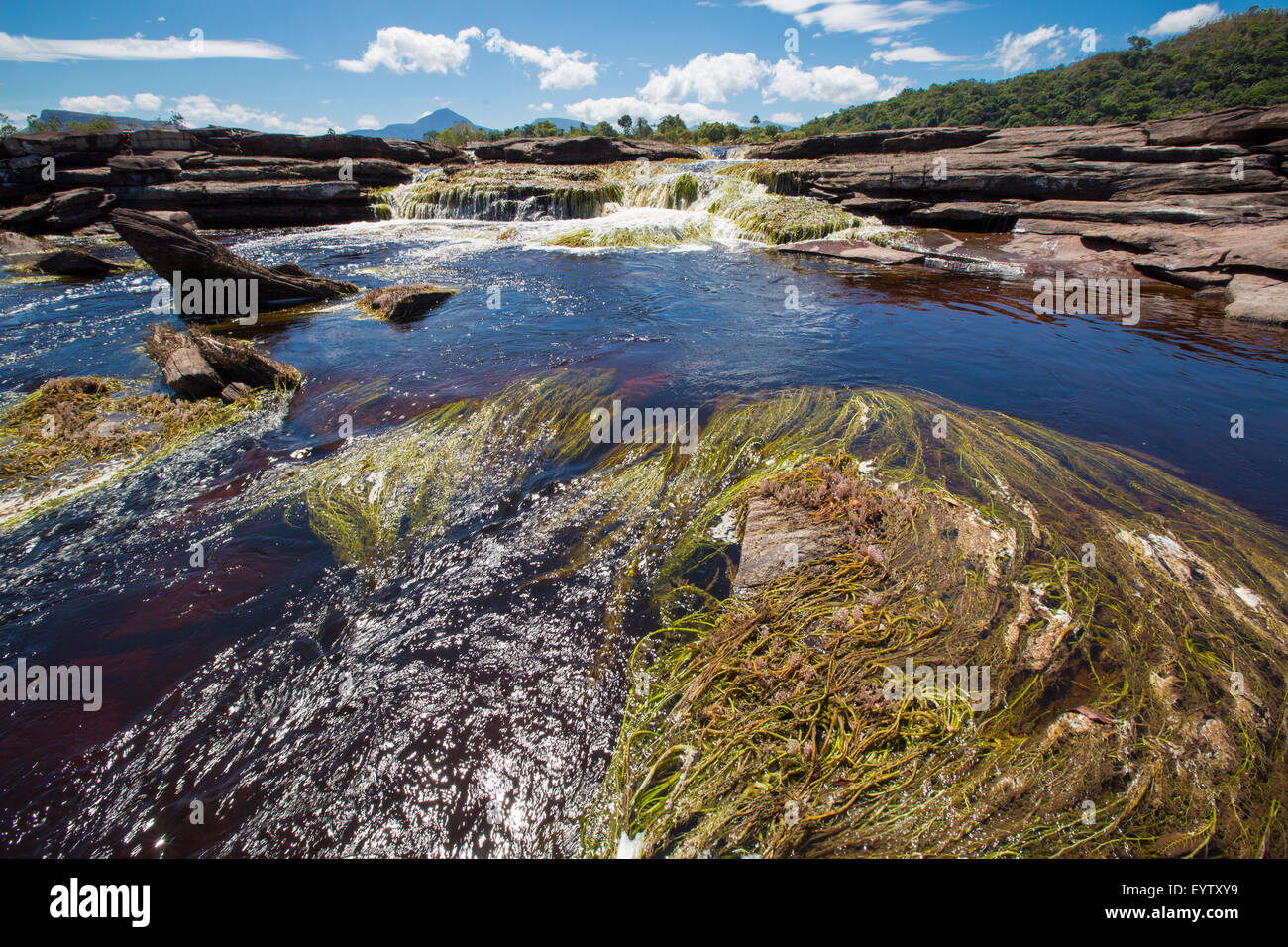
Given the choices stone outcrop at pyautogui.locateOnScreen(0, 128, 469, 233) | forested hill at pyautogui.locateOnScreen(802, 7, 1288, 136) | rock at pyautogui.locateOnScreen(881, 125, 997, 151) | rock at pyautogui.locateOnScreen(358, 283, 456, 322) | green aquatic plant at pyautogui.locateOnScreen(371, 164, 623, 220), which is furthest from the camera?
forested hill at pyautogui.locateOnScreen(802, 7, 1288, 136)

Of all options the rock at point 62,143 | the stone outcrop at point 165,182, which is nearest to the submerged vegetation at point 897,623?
the stone outcrop at point 165,182

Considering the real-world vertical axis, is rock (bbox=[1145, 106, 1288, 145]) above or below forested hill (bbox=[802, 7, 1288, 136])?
below

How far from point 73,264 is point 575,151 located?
23.3 meters

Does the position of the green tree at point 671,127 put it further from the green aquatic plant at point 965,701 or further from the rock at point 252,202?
the green aquatic plant at point 965,701

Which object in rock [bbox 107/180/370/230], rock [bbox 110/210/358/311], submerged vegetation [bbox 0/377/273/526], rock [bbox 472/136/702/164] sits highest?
rock [bbox 472/136/702/164]

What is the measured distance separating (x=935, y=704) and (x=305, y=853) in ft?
12.2

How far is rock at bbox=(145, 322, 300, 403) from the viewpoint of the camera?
7309 mm

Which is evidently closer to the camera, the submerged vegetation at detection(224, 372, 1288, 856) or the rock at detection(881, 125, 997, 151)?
the submerged vegetation at detection(224, 372, 1288, 856)

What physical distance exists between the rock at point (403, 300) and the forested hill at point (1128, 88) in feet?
199

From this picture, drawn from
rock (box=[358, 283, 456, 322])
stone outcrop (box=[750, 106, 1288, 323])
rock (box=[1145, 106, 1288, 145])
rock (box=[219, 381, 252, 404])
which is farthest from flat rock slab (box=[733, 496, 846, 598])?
rock (box=[1145, 106, 1288, 145])

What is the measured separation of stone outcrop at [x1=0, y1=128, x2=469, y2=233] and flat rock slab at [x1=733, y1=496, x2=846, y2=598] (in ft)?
89.4

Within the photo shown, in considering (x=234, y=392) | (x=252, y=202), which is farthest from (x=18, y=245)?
(x=234, y=392)

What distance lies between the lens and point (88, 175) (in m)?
24.1

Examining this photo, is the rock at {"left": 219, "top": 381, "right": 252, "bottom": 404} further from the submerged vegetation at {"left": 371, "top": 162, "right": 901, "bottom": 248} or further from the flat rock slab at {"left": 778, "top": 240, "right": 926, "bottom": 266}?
the flat rock slab at {"left": 778, "top": 240, "right": 926, "bottom": 266}
